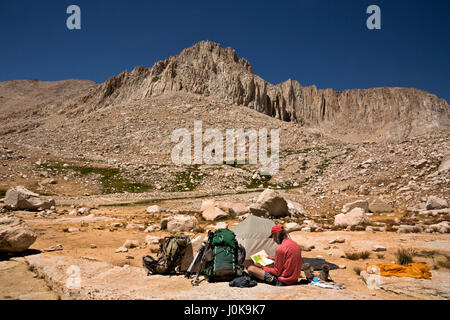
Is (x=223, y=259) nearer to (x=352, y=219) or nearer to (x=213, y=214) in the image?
(x=352, y=219)

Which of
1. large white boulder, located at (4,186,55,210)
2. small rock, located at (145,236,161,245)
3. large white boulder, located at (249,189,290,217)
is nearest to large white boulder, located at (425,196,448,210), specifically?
large white boulder, located at (249,189,290,217)

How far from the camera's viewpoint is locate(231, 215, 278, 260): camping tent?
9.60 meters

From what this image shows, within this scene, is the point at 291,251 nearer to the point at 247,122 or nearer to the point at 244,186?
the point at 244,186

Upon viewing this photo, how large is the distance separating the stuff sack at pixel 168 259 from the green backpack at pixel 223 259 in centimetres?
96

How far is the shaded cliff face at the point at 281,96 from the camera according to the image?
83.5 meters

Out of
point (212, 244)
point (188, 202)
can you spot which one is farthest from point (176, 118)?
point (212, 244)

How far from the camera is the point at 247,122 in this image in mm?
62438

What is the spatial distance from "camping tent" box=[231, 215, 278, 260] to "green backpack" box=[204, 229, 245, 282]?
6.03 ft

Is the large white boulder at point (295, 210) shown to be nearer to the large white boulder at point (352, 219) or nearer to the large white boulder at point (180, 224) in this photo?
the large white boulder at point (352, 219)

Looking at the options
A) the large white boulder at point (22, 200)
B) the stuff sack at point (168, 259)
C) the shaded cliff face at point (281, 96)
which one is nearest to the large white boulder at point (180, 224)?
the stuff sack at point (168, 259)

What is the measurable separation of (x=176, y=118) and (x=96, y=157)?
1951 centimetres

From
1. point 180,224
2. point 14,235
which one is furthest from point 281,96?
point 14,235

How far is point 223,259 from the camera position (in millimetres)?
7199

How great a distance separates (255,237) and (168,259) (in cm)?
332
